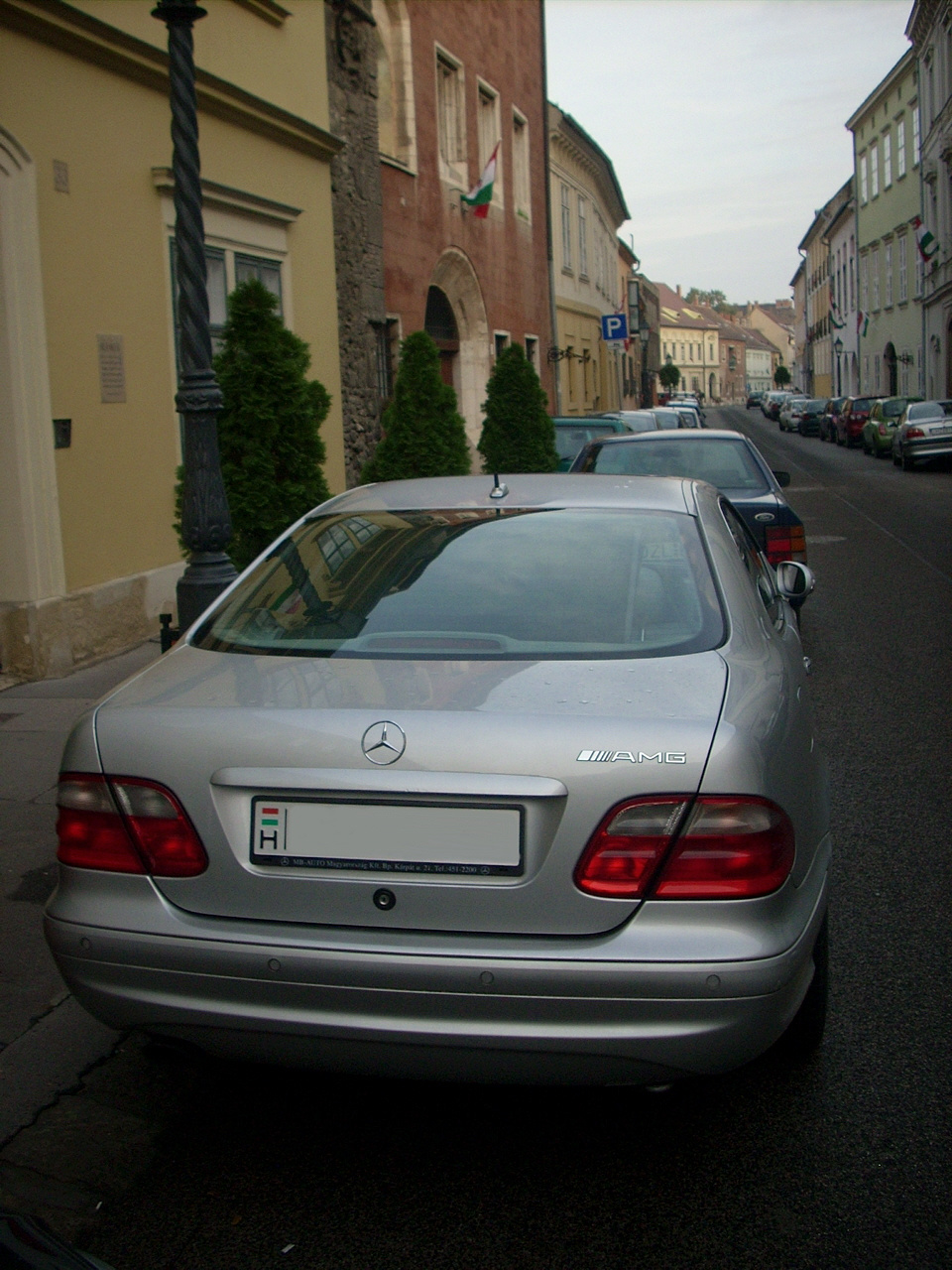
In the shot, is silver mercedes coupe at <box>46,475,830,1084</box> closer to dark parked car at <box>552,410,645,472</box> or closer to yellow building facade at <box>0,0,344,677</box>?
yellow building facade at <box>0,0,344,677</box>

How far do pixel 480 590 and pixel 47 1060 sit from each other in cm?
170

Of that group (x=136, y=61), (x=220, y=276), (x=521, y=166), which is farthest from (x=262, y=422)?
(x=521, y=166)

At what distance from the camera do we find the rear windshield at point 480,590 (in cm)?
314

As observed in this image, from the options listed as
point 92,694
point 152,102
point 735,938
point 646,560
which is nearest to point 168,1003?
point 735,938

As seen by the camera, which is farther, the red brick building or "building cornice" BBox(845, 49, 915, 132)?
"building cornice" BBox(845, 49, 915, 132)

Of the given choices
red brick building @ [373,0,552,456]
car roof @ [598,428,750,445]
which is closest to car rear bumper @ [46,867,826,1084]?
car roof @ [598,428,750,445]

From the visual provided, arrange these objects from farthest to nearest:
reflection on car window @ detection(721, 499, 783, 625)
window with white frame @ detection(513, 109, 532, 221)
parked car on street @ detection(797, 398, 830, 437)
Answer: parked car on street @ detection(797, 398, 830, 437)
window with white frame @ detection(513, 109, 532, 221)
reflection on car window @ detection(721, 499, 783, 625)

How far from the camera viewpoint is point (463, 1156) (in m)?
2.95

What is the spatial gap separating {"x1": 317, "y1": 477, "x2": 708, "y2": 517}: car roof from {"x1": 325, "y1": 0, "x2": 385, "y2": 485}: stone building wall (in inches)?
447

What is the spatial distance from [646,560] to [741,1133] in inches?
57.7

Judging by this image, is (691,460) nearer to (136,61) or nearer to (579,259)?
(136,61)

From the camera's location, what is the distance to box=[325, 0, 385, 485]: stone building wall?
15125mm

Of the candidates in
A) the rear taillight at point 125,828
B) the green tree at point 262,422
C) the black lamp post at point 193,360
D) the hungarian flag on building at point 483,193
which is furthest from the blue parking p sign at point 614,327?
the rear taillight at point 125,828

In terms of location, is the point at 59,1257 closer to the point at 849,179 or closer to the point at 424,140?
the point at 424,140
